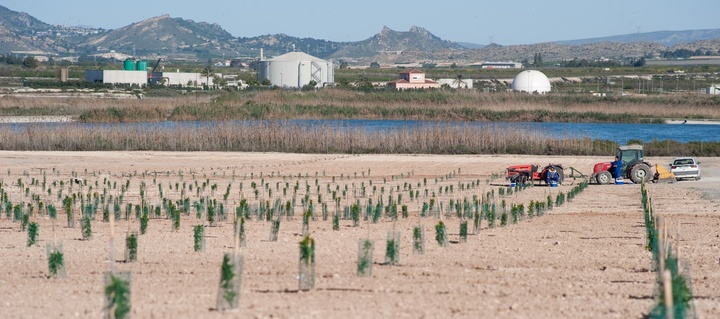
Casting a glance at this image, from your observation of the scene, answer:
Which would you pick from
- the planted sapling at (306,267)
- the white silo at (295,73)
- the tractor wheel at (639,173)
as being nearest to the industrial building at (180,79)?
the white silo at (295,73)

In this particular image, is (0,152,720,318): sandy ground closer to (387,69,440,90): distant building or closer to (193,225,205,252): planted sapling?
(193,225,205,252): planted sapling

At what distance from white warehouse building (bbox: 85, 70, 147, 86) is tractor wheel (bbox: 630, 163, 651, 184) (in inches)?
3669

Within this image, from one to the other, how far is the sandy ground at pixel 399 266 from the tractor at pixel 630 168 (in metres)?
2.53

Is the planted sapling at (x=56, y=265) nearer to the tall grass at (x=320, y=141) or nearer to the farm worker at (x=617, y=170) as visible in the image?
the farm worker at (x=617, y=170)

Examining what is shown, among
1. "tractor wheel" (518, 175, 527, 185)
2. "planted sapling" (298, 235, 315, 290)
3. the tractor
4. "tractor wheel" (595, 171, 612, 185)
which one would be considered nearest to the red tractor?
"tractor wheel" (518, 175, 527, 185)

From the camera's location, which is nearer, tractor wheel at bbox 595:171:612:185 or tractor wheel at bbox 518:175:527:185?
tractor wheel at bbox 518:175:527:185

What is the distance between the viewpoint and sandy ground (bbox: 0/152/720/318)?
11758 mm

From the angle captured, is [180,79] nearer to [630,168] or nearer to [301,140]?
[301,140]

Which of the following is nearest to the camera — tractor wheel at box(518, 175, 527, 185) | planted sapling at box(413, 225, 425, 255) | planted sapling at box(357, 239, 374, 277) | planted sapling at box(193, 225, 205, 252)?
planted sapling at box(357, 239, 374, 277)

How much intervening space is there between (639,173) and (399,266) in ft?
67.6

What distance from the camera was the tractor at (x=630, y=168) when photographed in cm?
3408

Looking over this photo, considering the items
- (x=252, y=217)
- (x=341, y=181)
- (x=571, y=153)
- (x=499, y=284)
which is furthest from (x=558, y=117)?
(x=499, y=284)

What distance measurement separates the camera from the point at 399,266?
15211mm

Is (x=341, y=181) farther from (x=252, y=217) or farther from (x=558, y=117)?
(x=558, y=117)
